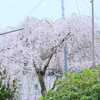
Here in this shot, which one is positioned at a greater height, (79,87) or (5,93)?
(79,87)

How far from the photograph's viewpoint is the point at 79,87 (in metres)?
5.08

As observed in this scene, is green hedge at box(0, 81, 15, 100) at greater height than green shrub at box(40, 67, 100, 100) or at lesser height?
lesser

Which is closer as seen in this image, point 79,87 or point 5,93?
point 79,87

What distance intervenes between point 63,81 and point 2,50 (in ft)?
21.0

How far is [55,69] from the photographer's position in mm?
11703

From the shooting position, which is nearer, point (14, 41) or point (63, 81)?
point (63, 81)

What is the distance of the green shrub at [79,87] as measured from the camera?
15.3 feet

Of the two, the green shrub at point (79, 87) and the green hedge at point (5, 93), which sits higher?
the green shrub at point (79, 87)

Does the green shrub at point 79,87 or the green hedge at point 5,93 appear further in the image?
the green hedge at point 5,93

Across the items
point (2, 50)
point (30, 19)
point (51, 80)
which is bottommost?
point (51, 80)

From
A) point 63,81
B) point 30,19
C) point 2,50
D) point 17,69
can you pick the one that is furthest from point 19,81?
point 63,81

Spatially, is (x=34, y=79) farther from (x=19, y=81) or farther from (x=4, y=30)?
(x=4, y=30)

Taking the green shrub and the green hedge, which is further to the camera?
the green hedge

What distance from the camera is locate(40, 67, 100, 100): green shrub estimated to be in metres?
4.66
